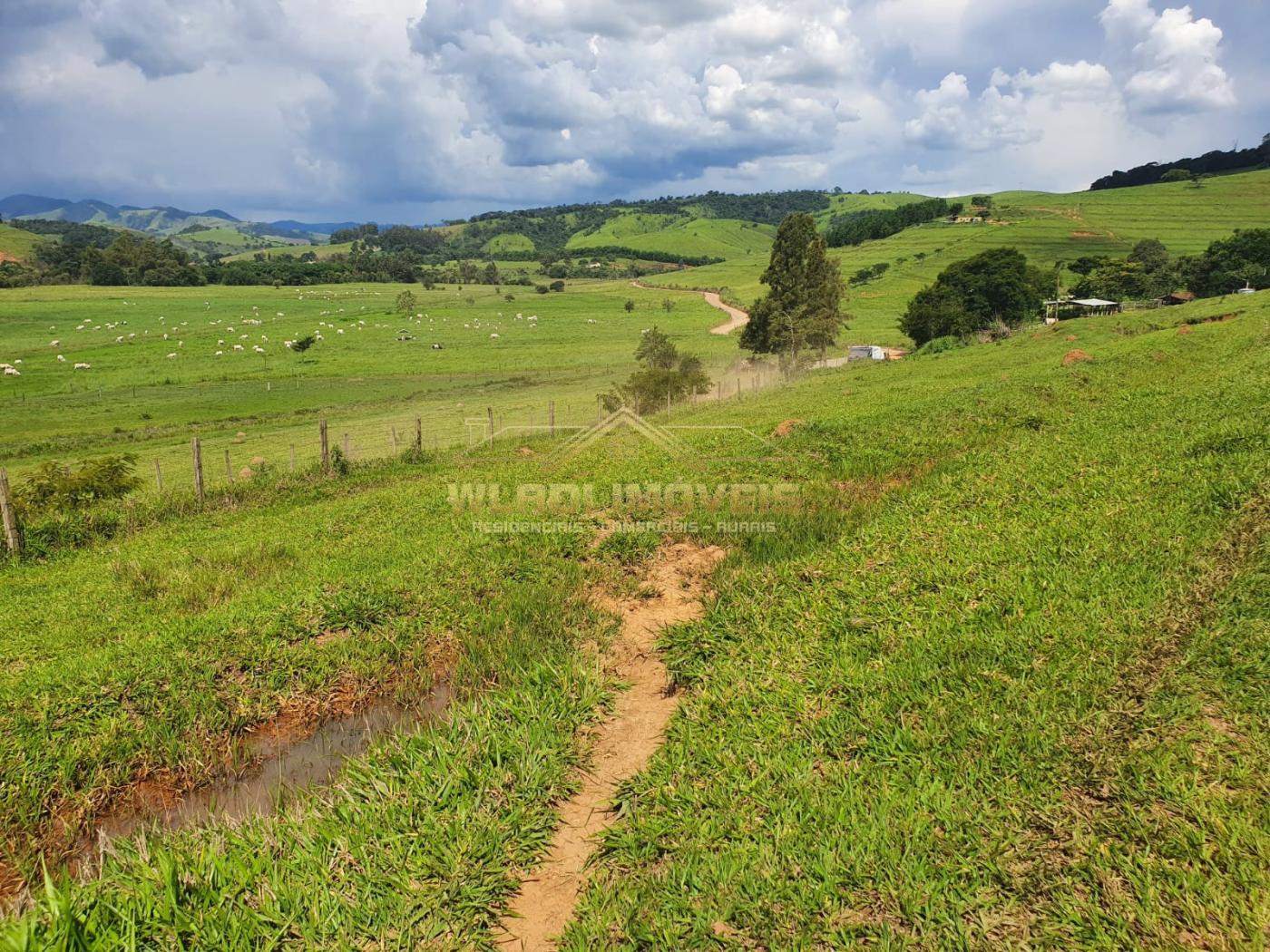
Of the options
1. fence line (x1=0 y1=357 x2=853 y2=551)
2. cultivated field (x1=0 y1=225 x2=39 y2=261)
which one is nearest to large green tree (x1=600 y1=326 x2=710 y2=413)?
fence line (x1=0 y1=357 x2=853 y2=551)

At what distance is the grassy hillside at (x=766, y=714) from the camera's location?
4.02 m

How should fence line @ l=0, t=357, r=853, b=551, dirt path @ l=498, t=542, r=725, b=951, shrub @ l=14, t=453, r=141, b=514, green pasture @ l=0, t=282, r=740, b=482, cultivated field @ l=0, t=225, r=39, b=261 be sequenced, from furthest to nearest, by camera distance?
cultivated field @ l=0, t=225, r=39, b=261
green pasture @ l=0, t=282, r=740, b=482
fence line @ l=0, t=357, r=853, b=551
shrub @ l=14, t=453, r=141, b=514
dirt path @ l=498, t=542, r=725, b=951

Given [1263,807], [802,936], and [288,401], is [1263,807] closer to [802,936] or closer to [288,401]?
[802,936]

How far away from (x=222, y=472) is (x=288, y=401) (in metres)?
22.0

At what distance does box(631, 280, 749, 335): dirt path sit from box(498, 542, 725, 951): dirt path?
5192cm

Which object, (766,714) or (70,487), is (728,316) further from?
(766,714)

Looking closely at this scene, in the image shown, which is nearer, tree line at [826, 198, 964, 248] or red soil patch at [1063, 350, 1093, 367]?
red soil patch at [1063, 350, 1093, 367]

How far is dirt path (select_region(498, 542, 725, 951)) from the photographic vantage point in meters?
4.45

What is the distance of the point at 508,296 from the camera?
11700cm

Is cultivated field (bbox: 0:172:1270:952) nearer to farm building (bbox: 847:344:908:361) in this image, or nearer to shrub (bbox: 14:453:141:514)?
shrub (bbox: 14:453:141:514)

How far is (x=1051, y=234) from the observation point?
10888 centimetres

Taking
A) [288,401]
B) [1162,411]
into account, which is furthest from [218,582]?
[288,401]

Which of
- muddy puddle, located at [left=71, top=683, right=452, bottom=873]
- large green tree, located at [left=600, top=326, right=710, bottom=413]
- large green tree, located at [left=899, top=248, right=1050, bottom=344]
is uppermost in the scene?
large green tree, located at [left=899, top=248, right=1050, bottom=344]

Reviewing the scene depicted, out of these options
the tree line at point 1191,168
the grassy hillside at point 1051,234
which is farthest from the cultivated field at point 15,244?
the tree line at point 1191,168
